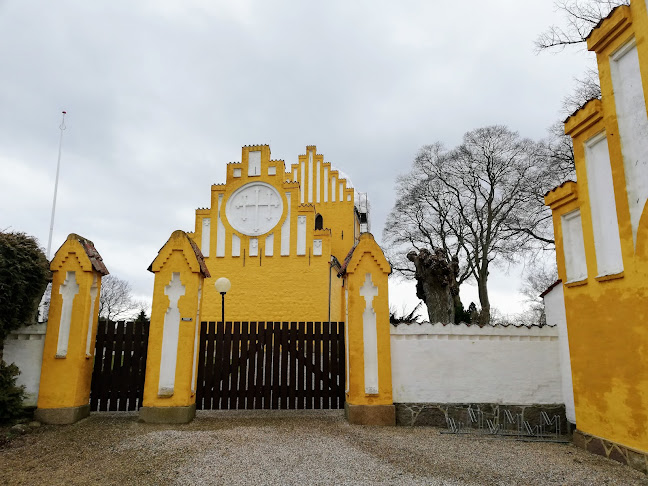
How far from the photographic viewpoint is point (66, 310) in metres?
7.44

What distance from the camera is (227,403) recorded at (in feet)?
26.0

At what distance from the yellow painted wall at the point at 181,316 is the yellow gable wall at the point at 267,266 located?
6812 mm

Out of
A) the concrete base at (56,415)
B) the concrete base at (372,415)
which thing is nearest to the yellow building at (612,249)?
the concrete base at (372,415)

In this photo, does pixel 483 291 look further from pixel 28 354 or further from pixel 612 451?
pixel 28 354

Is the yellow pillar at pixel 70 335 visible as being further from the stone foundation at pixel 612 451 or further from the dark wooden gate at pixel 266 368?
the stone foundation at pixel 612 451

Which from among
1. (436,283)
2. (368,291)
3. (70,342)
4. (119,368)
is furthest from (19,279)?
(436,283)

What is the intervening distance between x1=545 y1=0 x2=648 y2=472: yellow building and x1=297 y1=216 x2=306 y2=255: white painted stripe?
959 cm

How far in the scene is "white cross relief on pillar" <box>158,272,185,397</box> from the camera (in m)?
7.30

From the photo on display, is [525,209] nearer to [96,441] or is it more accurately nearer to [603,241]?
[603,241]

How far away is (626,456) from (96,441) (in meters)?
7.13

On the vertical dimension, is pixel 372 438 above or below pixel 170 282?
below

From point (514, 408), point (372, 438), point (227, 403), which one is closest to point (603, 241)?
point (514, 408)

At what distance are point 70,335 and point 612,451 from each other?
8544 mm

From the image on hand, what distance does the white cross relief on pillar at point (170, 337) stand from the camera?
24.0ft
